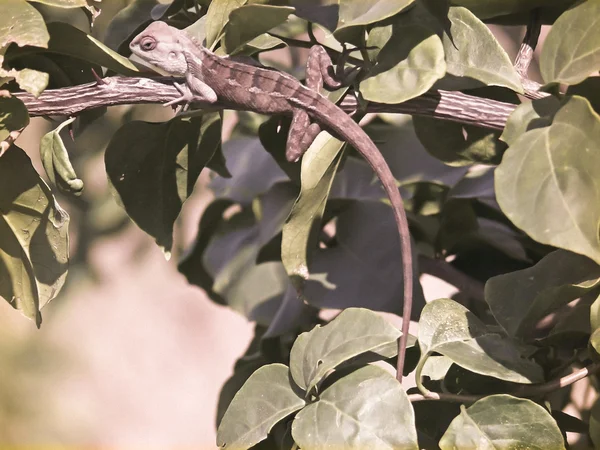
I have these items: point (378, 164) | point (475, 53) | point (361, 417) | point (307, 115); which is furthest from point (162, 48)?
point (361, 417)

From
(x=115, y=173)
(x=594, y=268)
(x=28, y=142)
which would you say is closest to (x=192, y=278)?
(x=115, y=173)

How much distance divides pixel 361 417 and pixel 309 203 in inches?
7.7

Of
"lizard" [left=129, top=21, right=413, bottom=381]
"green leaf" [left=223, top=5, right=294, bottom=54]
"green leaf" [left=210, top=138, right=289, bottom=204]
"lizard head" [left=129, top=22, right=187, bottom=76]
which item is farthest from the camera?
"green leaf" [left=210, top=138, right=289, bottom=204]

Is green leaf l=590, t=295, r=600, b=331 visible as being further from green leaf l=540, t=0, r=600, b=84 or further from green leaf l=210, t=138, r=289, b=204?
green leaf l=210, t=138, r=289, b=204

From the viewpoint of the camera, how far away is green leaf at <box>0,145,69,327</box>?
64cm

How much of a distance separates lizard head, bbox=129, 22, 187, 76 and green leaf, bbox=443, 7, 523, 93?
1.10 feet

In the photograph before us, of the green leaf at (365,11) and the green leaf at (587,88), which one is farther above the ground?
the green leaf at (365,11)

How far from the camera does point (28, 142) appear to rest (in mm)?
2111

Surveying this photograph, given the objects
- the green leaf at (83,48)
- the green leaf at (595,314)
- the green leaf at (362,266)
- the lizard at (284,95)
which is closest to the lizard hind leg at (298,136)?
the lizard at (284,95)

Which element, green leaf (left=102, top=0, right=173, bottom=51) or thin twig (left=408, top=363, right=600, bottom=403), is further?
green leaf (left=102, top=0, right=173, bottom=51)

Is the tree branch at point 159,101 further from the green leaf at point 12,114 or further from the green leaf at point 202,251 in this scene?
the green leaf at point 202,251

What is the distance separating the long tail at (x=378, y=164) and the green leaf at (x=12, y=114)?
265 millimetres

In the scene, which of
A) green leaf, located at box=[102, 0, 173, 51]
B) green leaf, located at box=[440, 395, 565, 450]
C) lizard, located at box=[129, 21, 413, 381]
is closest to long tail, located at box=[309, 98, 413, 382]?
lizard, located at box=[129, 21, 413, 381]

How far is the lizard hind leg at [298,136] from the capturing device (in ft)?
2.50
